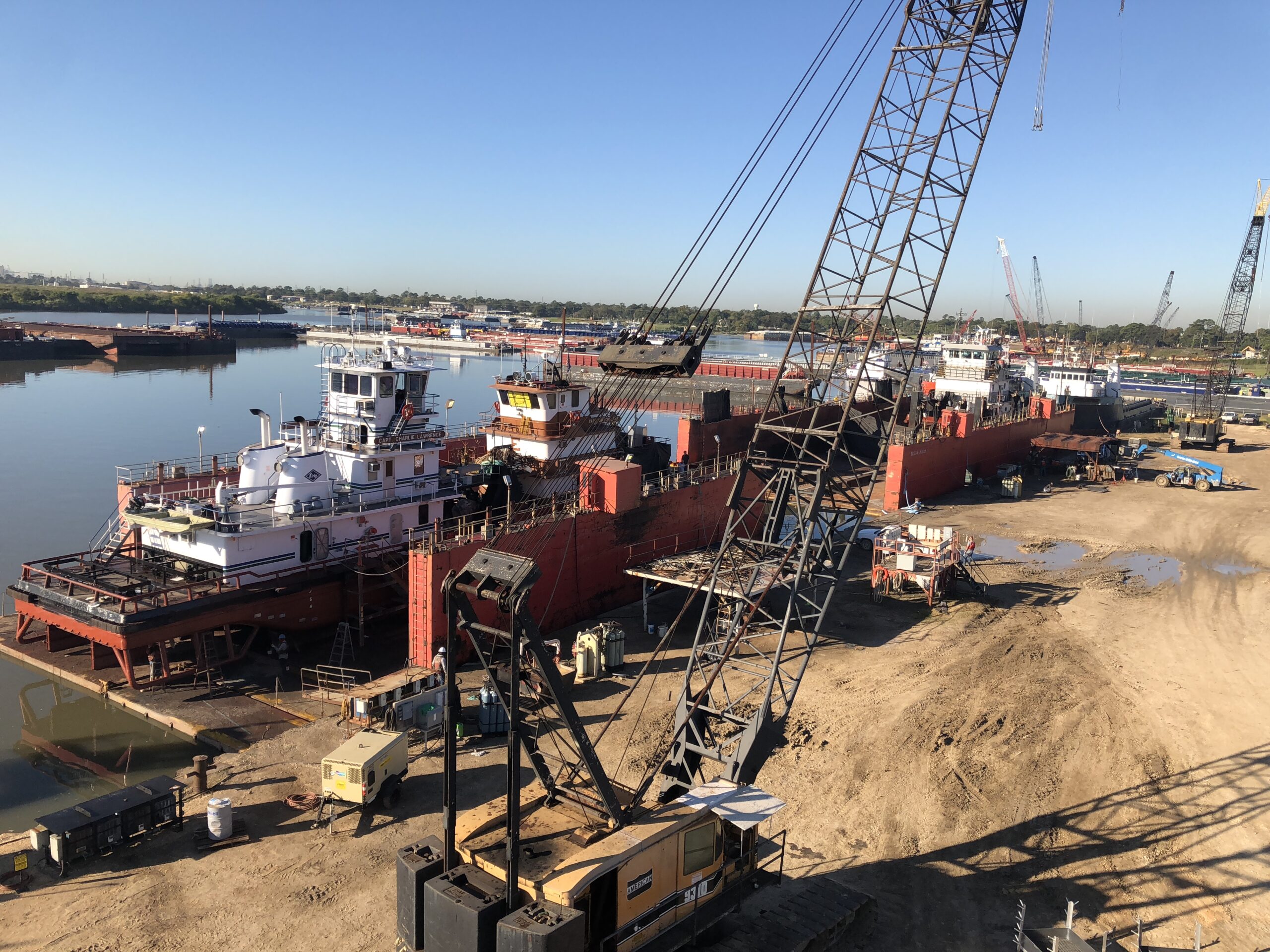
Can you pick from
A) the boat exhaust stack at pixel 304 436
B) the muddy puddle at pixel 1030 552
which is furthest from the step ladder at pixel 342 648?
the muddy puddle at pixel 1030 552

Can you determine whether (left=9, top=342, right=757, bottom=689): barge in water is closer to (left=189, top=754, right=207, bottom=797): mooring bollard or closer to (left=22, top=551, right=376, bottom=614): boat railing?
(left=22, top=551, right=376, bottom=614): boat railing

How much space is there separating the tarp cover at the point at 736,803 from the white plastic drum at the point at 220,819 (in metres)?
7.22

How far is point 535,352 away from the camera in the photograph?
136 metres

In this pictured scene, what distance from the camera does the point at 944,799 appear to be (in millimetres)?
15031

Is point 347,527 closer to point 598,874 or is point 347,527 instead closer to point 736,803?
point 736,803

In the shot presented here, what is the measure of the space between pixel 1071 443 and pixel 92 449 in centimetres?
5528

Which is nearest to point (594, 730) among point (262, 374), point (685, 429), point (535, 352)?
point (685, 429)

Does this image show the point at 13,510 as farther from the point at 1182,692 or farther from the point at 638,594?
the point at 1182,692

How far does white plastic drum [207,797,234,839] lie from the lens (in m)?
13.1

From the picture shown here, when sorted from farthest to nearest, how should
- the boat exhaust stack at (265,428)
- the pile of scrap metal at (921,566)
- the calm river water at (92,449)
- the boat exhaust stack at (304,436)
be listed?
the pile of scrap metal at (921,566), the boat exhaust stack at (265,428), the boat exhaust stack at (304,436), the calm river water at (92,449)

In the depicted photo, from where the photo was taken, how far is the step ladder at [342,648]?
21.1 m

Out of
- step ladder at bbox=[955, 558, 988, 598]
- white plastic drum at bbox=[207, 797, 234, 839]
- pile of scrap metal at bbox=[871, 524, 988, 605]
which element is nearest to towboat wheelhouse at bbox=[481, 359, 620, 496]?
pile of scrap metal at bbox=[871, 524, 988, 605]

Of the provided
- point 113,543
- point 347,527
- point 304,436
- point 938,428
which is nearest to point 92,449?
point 113,543

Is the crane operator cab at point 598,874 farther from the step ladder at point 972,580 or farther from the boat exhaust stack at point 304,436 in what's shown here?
the step ladder at point 972,580
